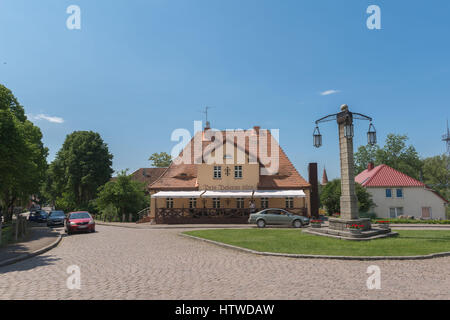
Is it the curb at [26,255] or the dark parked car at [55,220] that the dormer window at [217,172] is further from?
the curb at [26,255]

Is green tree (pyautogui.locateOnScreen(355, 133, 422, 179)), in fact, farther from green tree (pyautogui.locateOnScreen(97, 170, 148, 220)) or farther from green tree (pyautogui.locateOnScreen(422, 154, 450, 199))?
green tree (pyautogui.locateOnScreen(97, 170, 148, 220))

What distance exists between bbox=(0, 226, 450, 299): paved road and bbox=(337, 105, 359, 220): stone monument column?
197 inches

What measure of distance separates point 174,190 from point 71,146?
2533 centimetres

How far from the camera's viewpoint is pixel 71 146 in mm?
46469

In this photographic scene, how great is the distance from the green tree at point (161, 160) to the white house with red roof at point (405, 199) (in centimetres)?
3670

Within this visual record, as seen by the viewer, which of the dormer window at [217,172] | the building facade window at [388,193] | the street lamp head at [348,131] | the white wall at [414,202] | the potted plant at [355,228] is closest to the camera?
the potted plant at [355,228]

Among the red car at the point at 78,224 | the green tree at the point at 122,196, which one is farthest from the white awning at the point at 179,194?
the red car at the point at 78,224

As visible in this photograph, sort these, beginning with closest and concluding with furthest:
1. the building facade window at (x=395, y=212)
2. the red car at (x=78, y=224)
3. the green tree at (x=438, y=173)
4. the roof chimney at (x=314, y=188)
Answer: the red car at (x=78, y=224)
the roof chimney at (x=314, y=188)
the building facade window at (x=395, y=212)
the green tree at (x=438, y=173)

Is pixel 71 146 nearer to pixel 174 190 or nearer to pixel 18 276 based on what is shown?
pixel 174 190

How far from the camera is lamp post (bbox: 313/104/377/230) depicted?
14289 mm

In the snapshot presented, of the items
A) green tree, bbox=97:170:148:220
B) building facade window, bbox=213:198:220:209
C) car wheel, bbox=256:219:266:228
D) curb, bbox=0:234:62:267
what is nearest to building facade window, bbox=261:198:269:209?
building facade window, bbox=213:198:220:209

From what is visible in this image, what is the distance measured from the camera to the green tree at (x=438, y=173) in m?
64.8

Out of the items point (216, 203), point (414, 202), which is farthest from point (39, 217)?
point (414, 202)
